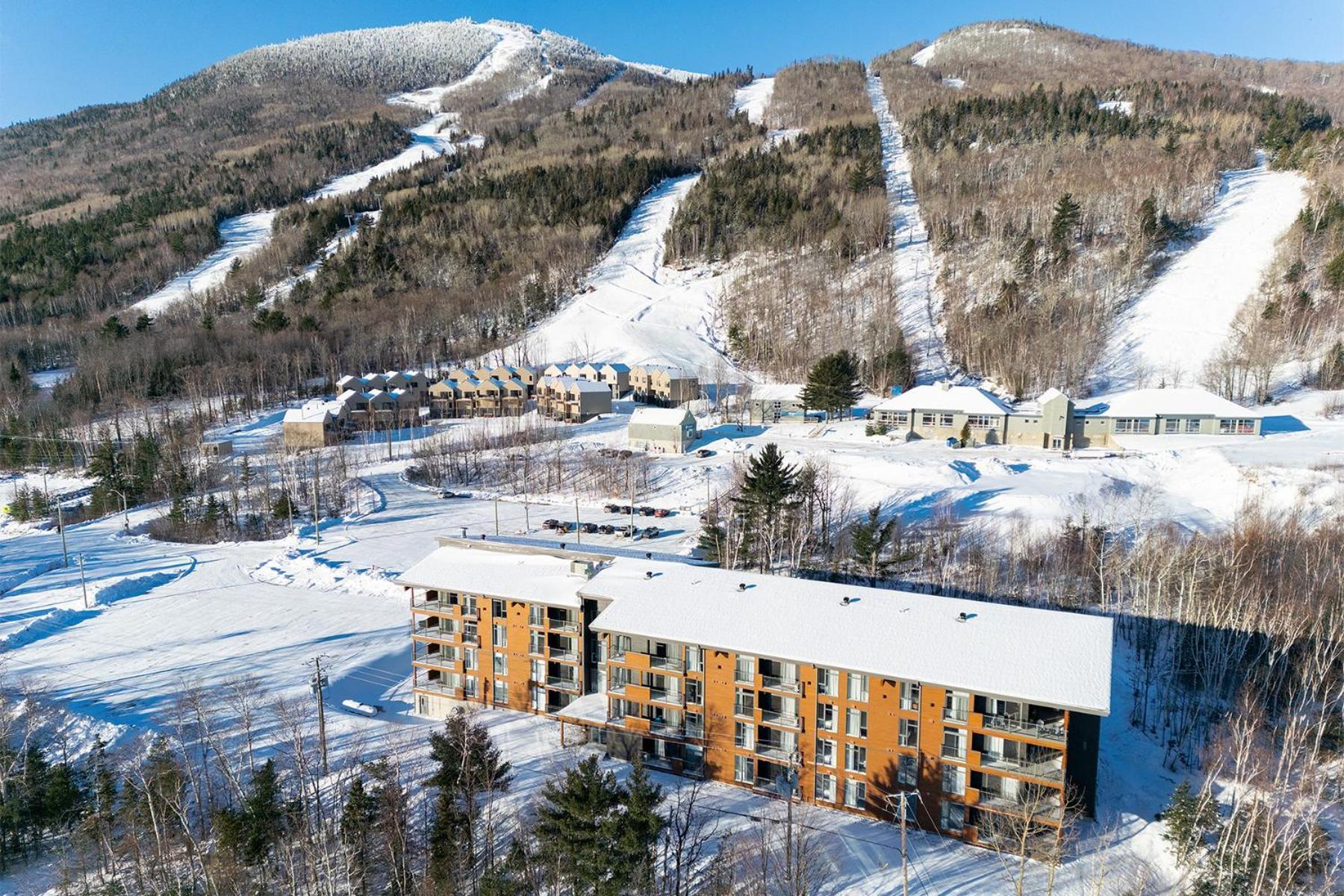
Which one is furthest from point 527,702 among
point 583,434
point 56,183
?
point 56,183

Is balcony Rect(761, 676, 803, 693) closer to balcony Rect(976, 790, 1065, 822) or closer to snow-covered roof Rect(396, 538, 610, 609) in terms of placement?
balcony Rect(976, 790, 1065, 822)

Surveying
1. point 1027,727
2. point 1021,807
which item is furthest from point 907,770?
point 1027,727

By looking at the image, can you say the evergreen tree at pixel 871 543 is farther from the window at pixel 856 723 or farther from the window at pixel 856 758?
the window at pixel 856 758

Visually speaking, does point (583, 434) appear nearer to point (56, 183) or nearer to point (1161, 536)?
point (1161, 536)

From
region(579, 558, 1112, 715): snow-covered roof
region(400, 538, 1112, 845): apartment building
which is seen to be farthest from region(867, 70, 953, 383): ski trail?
region(400, 538, 1112, 845): apartment building

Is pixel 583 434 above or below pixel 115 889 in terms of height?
above

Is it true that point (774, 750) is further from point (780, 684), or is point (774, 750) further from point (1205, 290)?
point (1205, 290)

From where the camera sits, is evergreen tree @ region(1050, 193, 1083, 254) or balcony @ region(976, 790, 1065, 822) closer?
balcony @ region(976, 790, 1065, 822)
